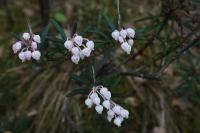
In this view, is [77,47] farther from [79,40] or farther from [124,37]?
[124,37]

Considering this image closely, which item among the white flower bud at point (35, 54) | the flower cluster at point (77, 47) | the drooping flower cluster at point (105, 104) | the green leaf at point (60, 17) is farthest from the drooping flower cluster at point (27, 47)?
the green leaf at point (60, 17)

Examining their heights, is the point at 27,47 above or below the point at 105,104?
above

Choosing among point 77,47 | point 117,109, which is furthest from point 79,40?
point 117,109

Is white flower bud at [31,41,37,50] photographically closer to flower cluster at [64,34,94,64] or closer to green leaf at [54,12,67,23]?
flower cluster at [64,34,94,64]

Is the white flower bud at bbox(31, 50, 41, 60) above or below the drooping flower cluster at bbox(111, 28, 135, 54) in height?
below

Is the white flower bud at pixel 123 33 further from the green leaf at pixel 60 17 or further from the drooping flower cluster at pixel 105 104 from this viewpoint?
the green leaf at pixel 60 17

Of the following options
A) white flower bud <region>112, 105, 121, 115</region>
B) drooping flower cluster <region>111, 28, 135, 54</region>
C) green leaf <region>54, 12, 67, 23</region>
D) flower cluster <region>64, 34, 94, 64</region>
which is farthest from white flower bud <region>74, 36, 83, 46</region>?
green leaf <region>54, 12, 67, 23</region>

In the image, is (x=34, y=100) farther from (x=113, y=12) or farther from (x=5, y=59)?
(x=113, y=12)

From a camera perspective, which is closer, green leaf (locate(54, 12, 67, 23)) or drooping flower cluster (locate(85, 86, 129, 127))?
drooping flower cluster (locate(85, 86, 129, 127))

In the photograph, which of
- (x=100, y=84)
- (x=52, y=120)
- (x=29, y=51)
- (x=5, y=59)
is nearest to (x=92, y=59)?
(x=100, y=84)

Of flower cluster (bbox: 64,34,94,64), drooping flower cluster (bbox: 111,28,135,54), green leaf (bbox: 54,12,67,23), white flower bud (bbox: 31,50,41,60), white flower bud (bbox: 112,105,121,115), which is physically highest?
green leaf (bbox: 54,12,67,23)
